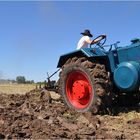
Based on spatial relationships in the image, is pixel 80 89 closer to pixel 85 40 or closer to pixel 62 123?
pixel 85 40

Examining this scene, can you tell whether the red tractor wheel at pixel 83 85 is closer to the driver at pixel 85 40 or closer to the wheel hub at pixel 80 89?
the wheel hub at pixel 80 89

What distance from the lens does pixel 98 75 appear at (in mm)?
9047

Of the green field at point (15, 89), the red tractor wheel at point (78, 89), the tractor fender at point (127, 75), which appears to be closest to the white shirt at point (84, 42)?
the red tractor wheel at point (78, 89)

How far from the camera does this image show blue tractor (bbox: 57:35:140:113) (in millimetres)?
8992

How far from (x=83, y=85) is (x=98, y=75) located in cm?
64

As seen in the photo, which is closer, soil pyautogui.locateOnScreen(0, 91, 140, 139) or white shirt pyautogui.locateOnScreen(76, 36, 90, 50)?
soil pyautogui.locateOnScreen(0, 91, 140, 139)

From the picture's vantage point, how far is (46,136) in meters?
6.46

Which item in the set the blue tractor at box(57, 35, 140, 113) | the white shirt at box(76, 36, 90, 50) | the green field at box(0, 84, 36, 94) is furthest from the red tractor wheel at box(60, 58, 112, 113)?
the green field at box(0, 84, 36, 94)

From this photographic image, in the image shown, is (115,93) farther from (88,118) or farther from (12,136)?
(12,136)

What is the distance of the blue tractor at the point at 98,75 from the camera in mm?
8992

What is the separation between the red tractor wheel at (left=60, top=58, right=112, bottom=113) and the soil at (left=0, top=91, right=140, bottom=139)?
1.01ft

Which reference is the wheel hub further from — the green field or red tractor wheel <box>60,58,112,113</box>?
the green field

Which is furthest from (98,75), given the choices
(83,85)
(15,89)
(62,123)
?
(15,89)

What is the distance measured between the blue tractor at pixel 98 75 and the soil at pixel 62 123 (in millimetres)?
389
